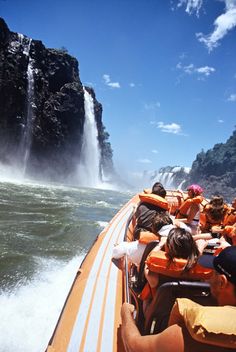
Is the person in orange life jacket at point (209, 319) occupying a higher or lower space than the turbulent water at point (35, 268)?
higher

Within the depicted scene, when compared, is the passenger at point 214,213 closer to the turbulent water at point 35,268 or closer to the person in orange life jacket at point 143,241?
the person in orange life jacket at point 143,241

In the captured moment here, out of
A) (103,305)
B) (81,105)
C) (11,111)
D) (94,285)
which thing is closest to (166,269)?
(103,305)

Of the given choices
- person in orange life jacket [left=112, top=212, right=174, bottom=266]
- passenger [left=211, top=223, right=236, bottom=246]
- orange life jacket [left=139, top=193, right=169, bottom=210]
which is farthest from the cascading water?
person in orange life jacket [left=112, top=212, right=174, bottom=266]

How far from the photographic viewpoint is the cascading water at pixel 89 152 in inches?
1874

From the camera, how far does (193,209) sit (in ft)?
15.2

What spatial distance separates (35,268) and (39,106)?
3482 centimetres

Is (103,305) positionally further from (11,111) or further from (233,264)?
(11,111)

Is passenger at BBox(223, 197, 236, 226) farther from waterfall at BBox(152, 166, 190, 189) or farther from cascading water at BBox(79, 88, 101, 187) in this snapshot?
waterfall at BBox(152, 166, 190, 189)

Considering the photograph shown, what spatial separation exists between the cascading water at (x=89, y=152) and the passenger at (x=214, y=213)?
42.8m

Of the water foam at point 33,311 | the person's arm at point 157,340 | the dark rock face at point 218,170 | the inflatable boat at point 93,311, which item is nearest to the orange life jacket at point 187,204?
the inflatable boat at point 93,311

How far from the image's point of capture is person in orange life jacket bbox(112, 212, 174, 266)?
272 centimetres

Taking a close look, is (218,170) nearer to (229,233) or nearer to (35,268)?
(35,268)

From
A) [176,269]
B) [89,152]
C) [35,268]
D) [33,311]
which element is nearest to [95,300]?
[176,269]

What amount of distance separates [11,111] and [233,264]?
113ft
